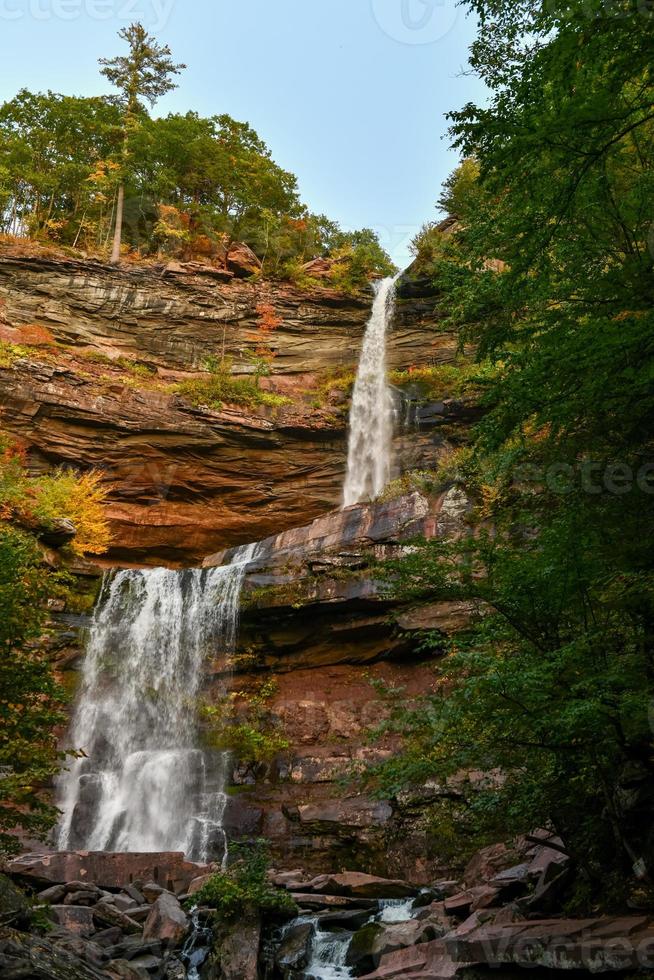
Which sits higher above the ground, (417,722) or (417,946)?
(417,722)

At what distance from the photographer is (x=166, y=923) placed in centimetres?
1081

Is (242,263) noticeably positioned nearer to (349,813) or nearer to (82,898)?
(349,813)

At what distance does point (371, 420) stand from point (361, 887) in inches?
729

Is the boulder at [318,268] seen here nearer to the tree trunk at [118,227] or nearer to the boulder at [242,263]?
the boulder at [242,263]

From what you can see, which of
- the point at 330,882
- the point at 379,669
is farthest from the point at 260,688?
the point at 330,882

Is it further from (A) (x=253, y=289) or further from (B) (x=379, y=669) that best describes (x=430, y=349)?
(B) (x=379, y=669)

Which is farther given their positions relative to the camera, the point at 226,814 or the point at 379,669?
the point at 379,669

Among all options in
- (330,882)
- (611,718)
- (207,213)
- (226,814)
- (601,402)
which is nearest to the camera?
(611,718)

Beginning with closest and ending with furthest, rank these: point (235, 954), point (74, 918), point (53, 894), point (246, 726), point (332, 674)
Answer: point (235, 954)
point (74, 918)
point (53, 894)
point (246, 726)
point (332, 674)

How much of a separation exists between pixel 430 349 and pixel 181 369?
10557mm

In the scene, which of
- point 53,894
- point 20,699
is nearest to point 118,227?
point 53,894

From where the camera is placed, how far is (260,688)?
21.1 m

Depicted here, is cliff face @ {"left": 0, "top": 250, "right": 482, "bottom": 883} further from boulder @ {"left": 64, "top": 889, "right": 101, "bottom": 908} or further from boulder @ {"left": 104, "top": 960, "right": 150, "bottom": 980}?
boulder @ {"left": 104, "top": 960, "right": 150, "bottom": 980}

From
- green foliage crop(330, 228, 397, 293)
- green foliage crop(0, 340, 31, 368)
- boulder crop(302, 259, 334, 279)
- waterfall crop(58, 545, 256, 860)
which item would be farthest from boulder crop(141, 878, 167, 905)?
boulder crop(302, 259, 334, 279)
